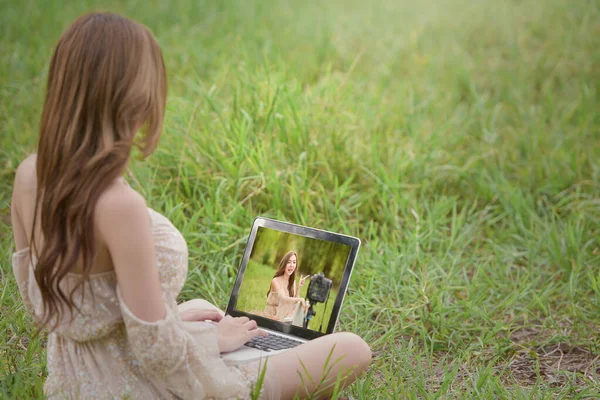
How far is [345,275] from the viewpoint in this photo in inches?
93.1

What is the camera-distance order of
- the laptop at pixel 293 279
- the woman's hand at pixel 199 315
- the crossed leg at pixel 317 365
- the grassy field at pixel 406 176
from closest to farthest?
1. the crossed leg at pixel 317 365
2. the woman's hand at pixel 199 315
3. the laptop at pixel 293 279
4. the grassy field at pixel 406 176

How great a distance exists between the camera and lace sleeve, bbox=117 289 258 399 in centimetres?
166

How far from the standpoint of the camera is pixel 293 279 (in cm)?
240

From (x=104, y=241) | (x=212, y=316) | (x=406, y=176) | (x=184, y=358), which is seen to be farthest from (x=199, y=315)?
(x=406, y=176)

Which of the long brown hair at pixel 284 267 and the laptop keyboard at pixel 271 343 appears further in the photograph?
the long brown hair at pixel 284 267

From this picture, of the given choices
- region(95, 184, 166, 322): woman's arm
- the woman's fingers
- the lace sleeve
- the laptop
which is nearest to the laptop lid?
the laptop

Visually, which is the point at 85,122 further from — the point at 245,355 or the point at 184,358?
the point at 245,355

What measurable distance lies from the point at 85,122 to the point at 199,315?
0.72m

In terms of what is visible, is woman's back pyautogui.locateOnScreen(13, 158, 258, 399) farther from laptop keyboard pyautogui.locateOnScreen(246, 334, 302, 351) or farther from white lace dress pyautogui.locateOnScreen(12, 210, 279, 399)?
laptop keyboard pyautogui.locateOnScreen(246, 334, 302, 351)

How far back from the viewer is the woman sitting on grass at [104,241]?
5.25 ft

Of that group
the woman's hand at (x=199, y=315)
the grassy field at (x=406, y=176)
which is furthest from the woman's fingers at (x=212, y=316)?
the grassy field at (x=406, y=176)

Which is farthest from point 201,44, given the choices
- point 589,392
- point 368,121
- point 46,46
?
point 589,392

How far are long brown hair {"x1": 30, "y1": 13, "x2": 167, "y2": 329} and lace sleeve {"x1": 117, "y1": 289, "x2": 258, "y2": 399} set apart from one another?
0.19m

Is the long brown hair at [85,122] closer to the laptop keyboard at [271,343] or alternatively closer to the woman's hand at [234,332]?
the woman's hand at [234,332]
